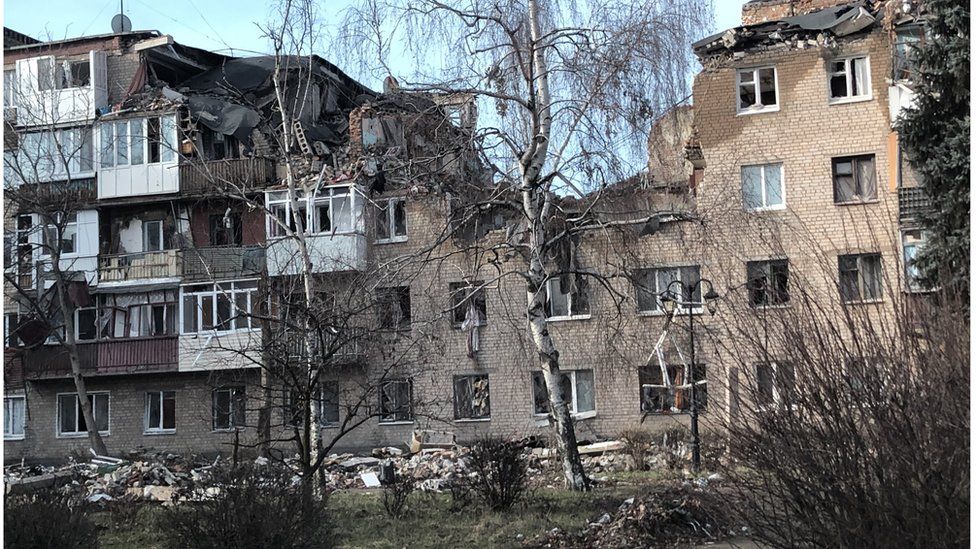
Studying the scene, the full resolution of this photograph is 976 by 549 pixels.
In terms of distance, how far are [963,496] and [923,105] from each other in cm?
1297

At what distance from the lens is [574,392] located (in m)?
31.0

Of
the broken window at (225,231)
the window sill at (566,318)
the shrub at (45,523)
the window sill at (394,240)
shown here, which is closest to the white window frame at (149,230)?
the broken window at (225,231)

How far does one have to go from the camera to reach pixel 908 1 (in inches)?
1097

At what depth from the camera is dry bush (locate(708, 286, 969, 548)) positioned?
21.3 ft

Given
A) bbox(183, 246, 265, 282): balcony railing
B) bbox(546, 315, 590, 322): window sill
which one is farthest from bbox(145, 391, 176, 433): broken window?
bbox(546, 315, 590, 322): window sill

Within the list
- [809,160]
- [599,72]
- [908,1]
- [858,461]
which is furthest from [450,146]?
[908,1]

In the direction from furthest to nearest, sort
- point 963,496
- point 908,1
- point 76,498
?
→ point 908,1 → point 76,498 → point 963,496

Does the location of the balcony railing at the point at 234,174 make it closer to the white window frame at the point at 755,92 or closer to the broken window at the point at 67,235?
the broken window at the point at 67,235

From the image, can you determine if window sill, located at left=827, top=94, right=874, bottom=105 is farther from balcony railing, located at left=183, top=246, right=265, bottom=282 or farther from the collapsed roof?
balcony railing, located at left=183, top=246, right=265, bottom=282

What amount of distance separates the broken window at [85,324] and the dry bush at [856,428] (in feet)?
104

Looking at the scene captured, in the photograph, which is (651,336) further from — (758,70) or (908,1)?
(908,1)

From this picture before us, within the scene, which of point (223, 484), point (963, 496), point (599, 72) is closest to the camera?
point (963, 496)

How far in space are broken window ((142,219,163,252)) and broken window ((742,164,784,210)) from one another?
1930 cm

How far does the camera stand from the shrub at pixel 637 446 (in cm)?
2372
